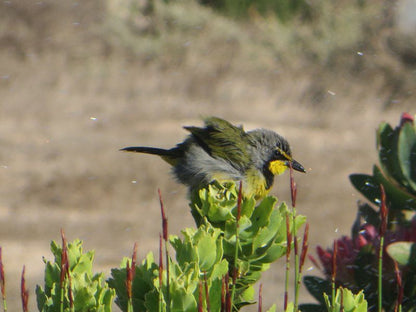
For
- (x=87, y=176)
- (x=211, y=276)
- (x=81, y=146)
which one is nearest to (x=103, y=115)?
(x=81, y=146)

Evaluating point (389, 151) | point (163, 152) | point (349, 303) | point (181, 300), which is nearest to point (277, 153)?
point (163, 152)

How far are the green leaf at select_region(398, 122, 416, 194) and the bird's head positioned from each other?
72cm

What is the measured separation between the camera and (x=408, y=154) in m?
2.04

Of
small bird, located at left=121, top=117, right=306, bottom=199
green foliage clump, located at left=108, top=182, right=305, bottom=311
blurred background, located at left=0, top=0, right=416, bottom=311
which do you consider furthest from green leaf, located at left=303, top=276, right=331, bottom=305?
blurred background, located at left=0, top=0, right=416, bottom=311

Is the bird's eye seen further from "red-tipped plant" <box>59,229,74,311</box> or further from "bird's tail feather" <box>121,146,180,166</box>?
"red-tipped plant" <box>59,229,74,311</box>

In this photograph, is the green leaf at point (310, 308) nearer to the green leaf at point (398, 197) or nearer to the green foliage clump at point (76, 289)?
the green leaf at point (398, 197)

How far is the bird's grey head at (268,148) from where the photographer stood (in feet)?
9.08

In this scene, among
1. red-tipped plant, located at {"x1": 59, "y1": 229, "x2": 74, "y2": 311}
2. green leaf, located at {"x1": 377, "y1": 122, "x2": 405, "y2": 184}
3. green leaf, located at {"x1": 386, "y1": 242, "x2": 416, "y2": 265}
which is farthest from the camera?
green leaf, located at {"x1": 377, "y1": 122, "x2": 405, "y2": 184}

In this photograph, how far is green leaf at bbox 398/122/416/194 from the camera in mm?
2041

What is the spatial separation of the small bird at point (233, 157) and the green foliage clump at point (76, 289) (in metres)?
1.21

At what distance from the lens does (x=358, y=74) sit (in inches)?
380

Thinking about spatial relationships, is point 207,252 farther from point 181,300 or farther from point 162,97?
point 162,97

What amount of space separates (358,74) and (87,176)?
13.1ft

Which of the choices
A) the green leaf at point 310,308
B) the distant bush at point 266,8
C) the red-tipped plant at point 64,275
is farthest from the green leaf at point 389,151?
the distant bush at point 266,8
